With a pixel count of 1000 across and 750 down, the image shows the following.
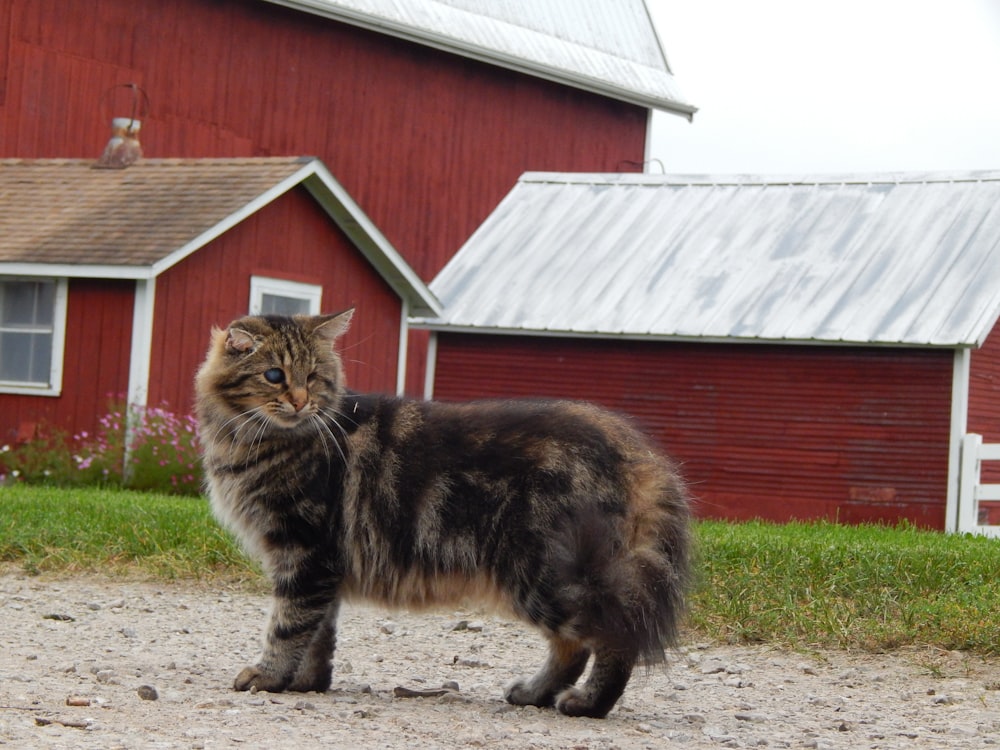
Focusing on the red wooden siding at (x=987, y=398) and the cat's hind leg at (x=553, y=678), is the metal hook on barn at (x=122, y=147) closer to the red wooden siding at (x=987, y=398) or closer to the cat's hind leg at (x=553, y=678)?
the red wooden siding at (x=987, y=398)

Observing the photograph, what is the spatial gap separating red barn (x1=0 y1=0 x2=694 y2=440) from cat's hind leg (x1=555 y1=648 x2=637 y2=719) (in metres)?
11.3

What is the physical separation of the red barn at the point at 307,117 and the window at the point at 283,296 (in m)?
0.16

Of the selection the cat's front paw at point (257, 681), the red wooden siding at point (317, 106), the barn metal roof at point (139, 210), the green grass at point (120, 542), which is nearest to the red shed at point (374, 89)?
the red wooden siding at point (317, 106)

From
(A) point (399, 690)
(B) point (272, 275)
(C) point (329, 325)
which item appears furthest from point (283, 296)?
(A) point (399, 690)

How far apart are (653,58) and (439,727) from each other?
91.2 ft

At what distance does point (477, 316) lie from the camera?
819 inches

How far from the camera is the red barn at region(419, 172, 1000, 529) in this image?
1794cm

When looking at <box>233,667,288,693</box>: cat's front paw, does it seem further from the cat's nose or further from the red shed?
the red shed

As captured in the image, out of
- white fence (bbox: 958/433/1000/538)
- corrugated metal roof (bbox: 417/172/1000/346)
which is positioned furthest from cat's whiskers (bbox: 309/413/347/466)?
white fence (bbox: 958/433/1000/538)

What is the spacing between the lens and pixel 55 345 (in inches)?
696

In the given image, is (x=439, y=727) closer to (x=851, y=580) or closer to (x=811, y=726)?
(x=811, y=726)

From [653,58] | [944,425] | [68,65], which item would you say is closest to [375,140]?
[68,65]

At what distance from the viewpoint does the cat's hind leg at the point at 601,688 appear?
6348 millimetres

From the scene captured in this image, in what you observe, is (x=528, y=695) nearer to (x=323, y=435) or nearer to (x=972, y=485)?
(x=323, y=435)
